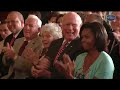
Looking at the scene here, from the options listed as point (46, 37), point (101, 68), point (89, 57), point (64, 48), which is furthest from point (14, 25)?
point (101, 68)

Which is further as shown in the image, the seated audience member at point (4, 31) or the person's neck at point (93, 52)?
the seated audience member at point (4, 31)

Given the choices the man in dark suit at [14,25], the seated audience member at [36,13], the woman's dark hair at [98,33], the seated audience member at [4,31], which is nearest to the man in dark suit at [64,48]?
the woman's dark hair at [98,33]

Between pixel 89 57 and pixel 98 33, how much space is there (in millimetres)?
288

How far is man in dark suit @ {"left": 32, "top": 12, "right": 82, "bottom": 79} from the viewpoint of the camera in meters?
3.65

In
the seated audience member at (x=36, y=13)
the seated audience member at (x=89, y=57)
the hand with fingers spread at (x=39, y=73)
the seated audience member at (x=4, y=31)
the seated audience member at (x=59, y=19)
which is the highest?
the seated audience member at (x=36, y=13)

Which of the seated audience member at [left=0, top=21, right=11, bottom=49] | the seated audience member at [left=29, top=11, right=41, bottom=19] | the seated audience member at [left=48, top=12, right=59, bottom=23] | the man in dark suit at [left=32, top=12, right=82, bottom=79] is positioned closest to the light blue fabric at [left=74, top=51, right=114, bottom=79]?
the man in dark suit at [left=32, top=12, right=82, bottom=79]

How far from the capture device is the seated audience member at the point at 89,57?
11.9 feet

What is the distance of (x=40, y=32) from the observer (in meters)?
3.72

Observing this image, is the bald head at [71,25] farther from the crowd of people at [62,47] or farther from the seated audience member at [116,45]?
the seated audience member at [116,45]

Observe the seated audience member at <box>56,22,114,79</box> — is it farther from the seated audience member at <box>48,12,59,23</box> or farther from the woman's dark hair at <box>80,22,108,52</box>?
the seated audience member at <box>48,12,59,23</box>

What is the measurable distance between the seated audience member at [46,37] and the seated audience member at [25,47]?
0.05 metres

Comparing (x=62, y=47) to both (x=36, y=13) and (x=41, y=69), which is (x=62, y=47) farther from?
(x=36, y=13)
